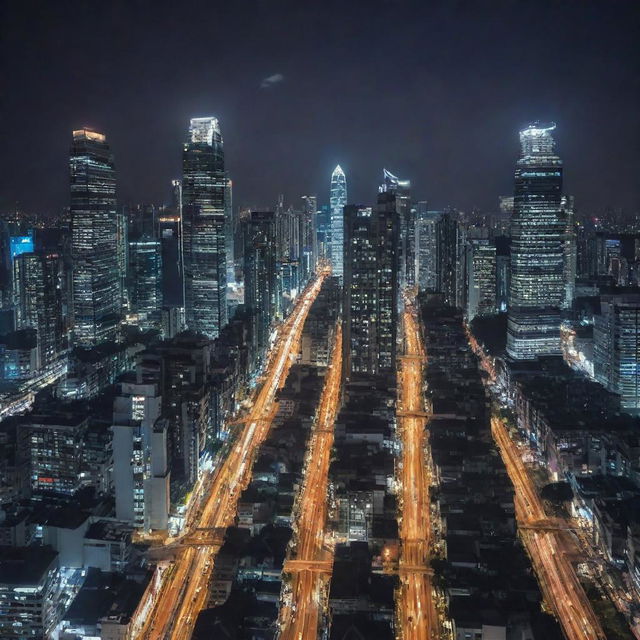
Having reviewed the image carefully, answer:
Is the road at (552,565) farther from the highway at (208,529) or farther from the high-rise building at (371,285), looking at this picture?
the high-rise building at (371,285)

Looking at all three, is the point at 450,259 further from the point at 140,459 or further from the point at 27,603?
the point at 27,603

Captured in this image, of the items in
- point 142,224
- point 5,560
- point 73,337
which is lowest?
Answer: point 5,560

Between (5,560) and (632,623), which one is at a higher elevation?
(5,560)

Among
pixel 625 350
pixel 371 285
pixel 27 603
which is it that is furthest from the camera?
pixel 371 285

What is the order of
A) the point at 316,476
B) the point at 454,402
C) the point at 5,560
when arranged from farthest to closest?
1. the point at 454,402
2. the point at 316,476
3. the point at 5,560

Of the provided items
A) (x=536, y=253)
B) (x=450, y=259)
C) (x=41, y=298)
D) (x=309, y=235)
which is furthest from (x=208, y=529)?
(x=309, y=235)

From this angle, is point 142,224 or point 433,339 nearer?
point 433,339

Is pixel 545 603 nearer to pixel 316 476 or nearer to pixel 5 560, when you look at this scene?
pixel 316 476

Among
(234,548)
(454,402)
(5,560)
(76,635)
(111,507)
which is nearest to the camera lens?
(76,635)

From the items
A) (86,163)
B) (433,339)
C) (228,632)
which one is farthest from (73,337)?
(228,632)
